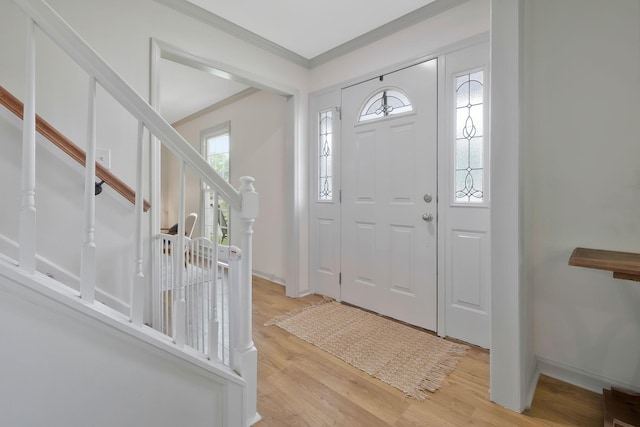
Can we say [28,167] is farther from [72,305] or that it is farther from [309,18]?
[309,18]

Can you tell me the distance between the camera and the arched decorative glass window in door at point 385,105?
2410 millimetres

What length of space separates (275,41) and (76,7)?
148 cm

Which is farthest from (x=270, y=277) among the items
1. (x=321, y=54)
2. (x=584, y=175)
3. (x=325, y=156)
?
(x=584, y=175)

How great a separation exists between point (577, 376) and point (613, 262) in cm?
88

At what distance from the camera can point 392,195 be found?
249cm

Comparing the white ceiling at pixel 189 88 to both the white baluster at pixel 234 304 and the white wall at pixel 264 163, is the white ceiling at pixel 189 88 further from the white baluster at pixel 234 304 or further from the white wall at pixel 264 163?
the white baluster at pixel 234 304

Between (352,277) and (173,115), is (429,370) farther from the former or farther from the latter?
(173,115)

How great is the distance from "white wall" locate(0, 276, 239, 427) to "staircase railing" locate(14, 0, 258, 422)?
79mm

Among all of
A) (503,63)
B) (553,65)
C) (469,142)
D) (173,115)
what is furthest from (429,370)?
(173,115)

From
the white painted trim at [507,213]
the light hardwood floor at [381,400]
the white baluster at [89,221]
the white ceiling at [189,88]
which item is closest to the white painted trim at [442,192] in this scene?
the light hardwood floor at [381,400]

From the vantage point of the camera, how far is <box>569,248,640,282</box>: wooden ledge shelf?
3.76ft

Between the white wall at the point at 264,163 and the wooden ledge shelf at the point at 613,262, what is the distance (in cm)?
261

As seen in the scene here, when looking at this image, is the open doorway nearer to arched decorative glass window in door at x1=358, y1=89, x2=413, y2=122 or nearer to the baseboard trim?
the baseboard trim

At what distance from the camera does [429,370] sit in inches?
68.8
